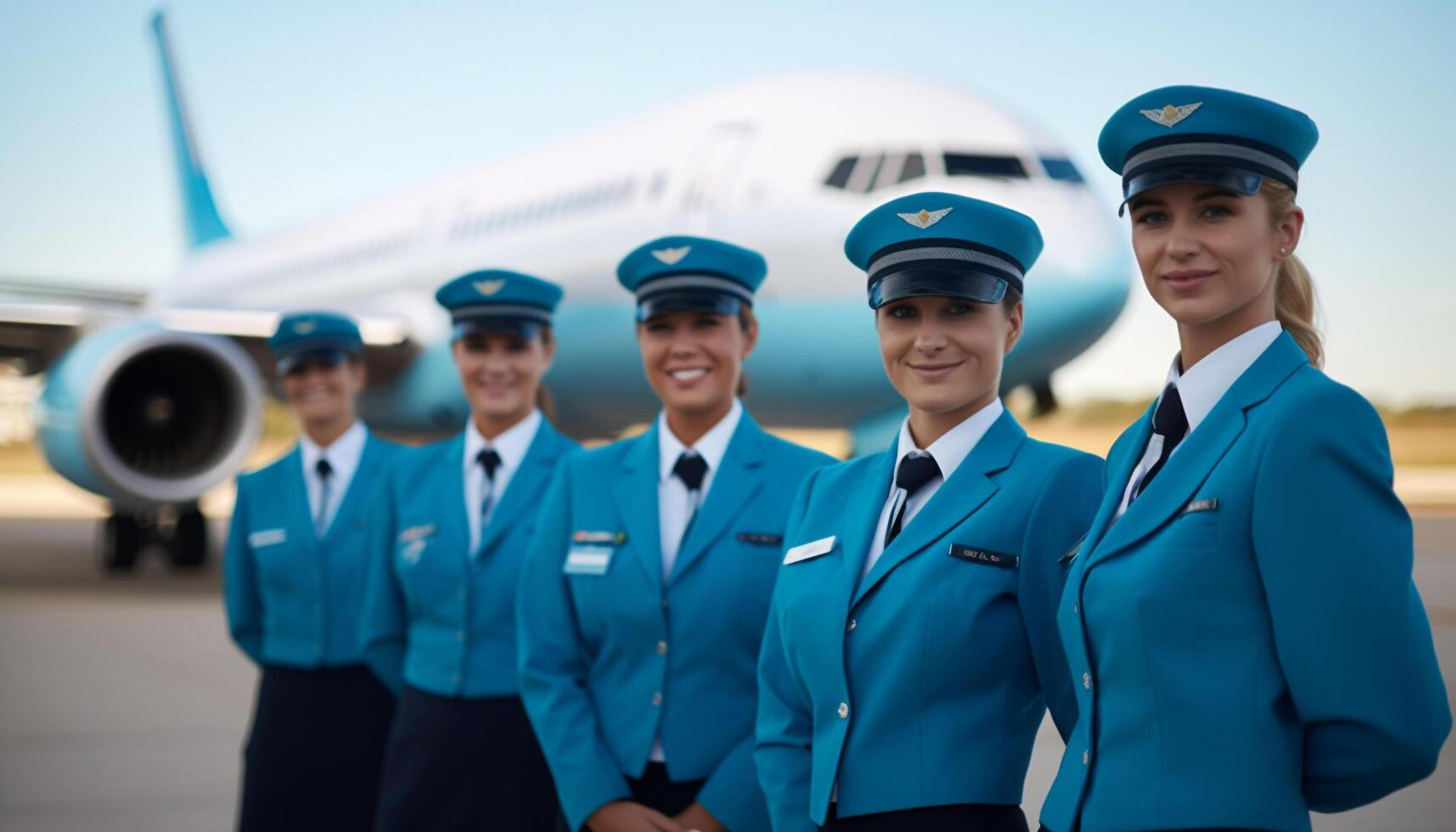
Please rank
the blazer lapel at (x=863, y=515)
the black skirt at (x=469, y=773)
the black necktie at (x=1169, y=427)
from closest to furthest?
the black necktie at (x=1169, y=427) → the blazer lapel at (x=863, y=515) → the black skirt at (x=469, y=773)

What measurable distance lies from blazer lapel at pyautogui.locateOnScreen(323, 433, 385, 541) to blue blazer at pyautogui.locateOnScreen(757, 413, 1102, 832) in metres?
1.90

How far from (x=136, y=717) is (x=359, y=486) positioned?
2.89m

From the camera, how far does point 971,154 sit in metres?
7.71

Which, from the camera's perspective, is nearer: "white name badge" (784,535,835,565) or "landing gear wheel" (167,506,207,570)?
"white name badge" (784,535,835,565)

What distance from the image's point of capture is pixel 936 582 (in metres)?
1.81

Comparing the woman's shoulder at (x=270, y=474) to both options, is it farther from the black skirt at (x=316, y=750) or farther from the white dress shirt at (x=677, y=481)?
the white dress shirt at (x=677, y=481)

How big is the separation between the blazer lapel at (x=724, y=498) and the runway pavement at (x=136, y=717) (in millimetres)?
2358

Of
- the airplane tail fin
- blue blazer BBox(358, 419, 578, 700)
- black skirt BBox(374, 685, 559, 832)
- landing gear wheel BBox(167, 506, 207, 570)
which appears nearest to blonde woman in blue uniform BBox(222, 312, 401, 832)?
blue blazer BBox(358, 419, 578, 700)

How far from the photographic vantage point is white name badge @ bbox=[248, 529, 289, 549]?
3.50 metres

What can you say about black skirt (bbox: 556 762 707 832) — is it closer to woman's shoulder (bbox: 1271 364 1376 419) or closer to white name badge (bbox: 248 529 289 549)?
woman's shoulder (bbox: 1271 364 1376 419)

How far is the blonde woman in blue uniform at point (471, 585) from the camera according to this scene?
110 inches

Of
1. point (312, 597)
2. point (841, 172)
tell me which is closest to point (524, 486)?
point (312, 597)

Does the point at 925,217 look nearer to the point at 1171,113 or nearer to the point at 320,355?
the point at 1171,113

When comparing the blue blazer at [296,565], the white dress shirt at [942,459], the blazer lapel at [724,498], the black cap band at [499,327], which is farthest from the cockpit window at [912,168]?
the white dress shirt at [942,459]
